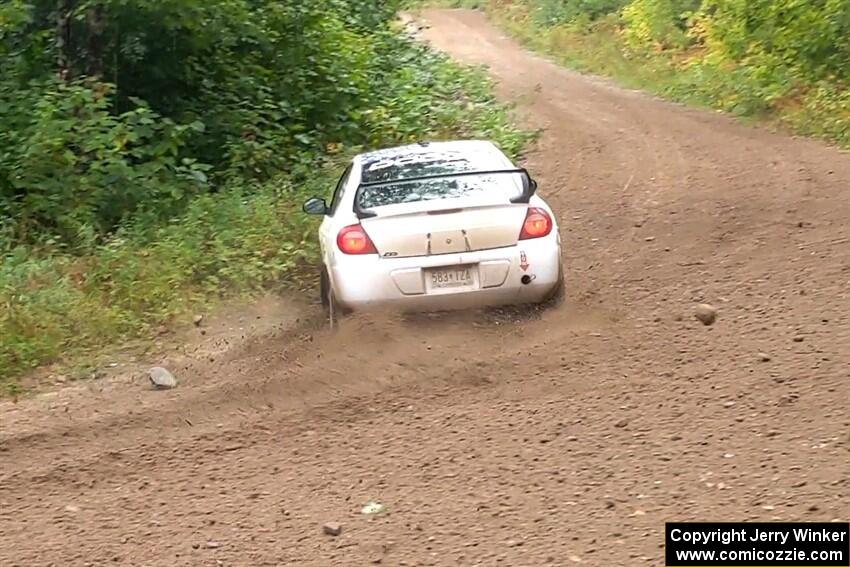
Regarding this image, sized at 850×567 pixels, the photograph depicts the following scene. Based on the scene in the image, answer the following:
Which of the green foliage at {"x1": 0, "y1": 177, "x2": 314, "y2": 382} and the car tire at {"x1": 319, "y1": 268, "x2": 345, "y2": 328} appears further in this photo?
the green foliage at {"x1": 0, "y1": 177, "x2": 314, "y2": 382}

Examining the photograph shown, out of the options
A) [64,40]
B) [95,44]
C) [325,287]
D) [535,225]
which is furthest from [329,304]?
[64,40]

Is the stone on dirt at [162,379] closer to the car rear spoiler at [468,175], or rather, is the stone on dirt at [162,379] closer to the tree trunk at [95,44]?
the car rear spoiler at [468,175]

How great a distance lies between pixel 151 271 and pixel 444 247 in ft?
11.7

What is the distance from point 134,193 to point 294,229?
6.35 feet

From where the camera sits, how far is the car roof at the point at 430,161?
920 cm

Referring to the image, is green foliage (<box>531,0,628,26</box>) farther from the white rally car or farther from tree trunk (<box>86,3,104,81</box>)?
the white rally car

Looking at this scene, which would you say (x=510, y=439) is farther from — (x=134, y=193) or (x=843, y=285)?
(x=134, y=193)

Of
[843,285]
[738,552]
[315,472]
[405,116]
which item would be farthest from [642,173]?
[738,552]

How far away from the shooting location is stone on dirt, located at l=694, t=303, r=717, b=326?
Result: 8.48 meters

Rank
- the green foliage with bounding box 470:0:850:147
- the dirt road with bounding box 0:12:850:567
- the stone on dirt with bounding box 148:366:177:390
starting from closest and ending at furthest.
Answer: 1. the dirt road with bounding box 0:12:850:567
2. the stone on dirt with bounding box 148:366:177:390
3. the green foliage with bounding box 470:0:850:147

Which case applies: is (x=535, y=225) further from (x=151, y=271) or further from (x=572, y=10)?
(x=572, y=10)

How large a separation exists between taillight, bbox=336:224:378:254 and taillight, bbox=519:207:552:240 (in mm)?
1165

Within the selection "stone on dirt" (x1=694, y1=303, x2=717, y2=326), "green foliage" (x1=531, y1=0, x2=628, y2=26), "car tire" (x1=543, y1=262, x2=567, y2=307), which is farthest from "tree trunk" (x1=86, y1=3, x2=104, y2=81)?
"green foliage" (x1=531, y1=0, x2=628, y2=26)

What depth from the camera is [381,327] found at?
845 centimetres
